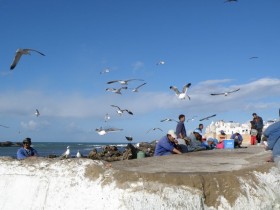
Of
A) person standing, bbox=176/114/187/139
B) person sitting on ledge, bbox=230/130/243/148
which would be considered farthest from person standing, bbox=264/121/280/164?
person sitting on ledge, bbox=230/130/243/148

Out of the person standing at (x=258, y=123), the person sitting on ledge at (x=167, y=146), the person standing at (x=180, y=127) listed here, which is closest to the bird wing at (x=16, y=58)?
the person standing at (x=180, y=127)

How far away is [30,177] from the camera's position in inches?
246

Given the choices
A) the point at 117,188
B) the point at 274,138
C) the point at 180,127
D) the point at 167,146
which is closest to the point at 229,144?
the point at 180,127

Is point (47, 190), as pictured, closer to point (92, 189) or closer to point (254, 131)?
point (92, 189)

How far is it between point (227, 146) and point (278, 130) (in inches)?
294

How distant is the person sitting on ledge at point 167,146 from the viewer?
34.9 feet

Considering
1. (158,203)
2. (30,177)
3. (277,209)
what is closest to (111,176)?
(158,203)

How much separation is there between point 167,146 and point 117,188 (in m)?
5.16

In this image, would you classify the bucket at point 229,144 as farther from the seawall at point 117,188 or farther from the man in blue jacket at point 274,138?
the seawall at point 117,188

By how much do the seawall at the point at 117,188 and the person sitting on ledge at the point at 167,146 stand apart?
4151 mm

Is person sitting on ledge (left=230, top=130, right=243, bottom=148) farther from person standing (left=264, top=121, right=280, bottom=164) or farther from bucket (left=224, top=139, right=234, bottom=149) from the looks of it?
person standing (left=264, top=121, right=280, bottom=164)

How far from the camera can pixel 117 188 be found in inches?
222

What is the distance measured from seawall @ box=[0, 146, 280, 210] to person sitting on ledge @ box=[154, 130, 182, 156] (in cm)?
415

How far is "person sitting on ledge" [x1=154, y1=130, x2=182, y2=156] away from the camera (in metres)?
10.6
